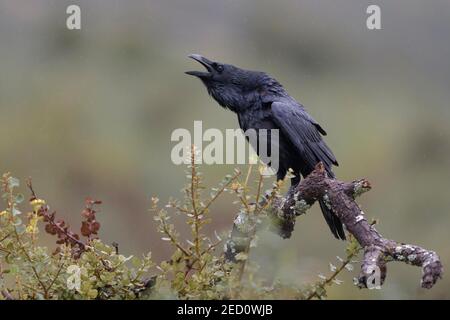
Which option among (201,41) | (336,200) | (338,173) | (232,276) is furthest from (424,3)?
(232,276)

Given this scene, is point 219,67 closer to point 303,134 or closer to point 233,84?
point 233,84

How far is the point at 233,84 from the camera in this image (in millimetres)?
5316

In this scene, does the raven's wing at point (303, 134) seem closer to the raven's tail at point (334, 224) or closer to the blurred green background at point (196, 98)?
the raven's tail at point (334, 224)

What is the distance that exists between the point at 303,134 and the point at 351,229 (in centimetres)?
228

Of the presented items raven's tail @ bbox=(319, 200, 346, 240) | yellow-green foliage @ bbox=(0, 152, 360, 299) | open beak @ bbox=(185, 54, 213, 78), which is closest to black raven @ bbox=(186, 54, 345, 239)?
open beak @ bbox=(185, 54, 213, 78)

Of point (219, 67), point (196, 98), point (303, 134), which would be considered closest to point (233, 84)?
point (219, 67)

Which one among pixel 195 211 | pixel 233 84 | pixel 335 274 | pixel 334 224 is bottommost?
pixel 334 224

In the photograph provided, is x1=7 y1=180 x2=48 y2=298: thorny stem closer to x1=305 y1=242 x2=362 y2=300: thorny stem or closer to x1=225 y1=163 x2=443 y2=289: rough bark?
x1=225 y1=163 x2=443 y2=289: rough bark

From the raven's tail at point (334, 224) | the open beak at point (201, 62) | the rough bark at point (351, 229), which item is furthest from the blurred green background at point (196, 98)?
the rough bark at point (351, 229)

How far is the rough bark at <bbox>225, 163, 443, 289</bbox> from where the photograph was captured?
2174 millimetres

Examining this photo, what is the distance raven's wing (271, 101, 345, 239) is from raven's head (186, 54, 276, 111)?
24 centimetres

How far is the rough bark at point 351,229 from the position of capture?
2.17 meters

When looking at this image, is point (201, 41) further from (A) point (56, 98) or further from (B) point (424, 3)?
(B) point (424, 3)

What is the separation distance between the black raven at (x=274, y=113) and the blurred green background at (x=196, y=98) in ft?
9.65
